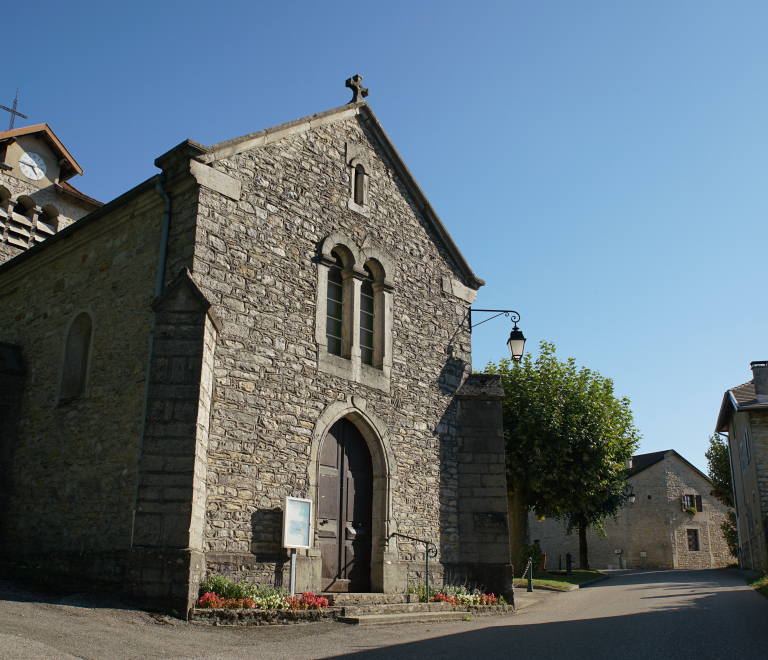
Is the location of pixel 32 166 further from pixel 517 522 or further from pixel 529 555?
pixel 529 555

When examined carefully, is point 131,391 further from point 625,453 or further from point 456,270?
point 625,453

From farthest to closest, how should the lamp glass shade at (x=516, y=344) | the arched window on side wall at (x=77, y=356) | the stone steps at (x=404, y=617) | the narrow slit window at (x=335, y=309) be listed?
1. the lamp glass shade at (x=516, y=344)
2. the narrow slit window at (x=335, y=309)
3. the arched window on side wall at (x=77, y=356)
4. the stone steps at (x=404, y=617)

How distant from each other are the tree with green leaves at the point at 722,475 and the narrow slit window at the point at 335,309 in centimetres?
2483

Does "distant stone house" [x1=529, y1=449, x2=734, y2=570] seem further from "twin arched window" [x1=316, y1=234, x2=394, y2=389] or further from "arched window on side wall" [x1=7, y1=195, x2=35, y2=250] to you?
"arched window on side wall" [x1=7, y1=195, x2=35, y2=250]

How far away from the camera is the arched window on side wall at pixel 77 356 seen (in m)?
11.2

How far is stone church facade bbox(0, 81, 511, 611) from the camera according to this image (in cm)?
881

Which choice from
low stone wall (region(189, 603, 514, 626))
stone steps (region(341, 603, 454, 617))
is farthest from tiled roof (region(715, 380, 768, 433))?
low stone wall (region(189, 603, 514, 626))

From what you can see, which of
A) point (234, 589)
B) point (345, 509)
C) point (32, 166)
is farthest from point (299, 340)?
point (32, 166)

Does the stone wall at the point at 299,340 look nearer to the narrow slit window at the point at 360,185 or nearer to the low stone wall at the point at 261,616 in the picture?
the narrow slit window at the point at 360,185

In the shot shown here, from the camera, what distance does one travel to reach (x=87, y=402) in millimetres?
10383

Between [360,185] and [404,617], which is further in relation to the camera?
[360,185]

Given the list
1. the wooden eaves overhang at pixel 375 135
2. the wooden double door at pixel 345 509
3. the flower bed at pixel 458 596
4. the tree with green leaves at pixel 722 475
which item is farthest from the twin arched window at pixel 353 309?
the tree with green leaves at pixel 722 475

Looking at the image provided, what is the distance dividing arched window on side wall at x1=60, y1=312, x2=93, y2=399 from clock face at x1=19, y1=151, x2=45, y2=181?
1049cm

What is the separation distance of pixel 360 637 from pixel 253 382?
152 inches
